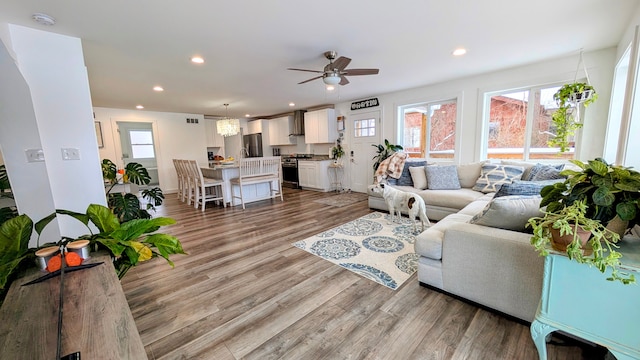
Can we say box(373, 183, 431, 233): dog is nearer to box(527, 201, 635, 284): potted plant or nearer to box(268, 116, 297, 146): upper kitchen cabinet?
box(527, 201, 635, 284): potted plant

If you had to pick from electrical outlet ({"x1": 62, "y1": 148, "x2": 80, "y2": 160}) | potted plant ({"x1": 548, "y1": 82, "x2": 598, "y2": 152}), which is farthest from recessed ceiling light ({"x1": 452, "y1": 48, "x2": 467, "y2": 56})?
electrical outlet ({"x1": 62, "y1": 148, "x2": 80, "y2": 160})

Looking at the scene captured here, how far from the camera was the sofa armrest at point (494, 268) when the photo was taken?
151 cm

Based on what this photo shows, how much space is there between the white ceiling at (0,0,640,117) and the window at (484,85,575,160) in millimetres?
613

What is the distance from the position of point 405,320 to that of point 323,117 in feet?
17.1

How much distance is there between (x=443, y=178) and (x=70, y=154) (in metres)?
4.64

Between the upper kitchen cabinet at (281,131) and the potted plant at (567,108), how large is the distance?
576cm

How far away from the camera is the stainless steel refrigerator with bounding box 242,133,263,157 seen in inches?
314

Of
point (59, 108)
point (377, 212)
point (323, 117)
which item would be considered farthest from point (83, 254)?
point (323, 117)

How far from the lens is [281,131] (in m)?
7.48

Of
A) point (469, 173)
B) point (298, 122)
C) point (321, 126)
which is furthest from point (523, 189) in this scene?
point (298, 122)

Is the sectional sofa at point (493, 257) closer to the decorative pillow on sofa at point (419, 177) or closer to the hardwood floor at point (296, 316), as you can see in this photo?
the hardwood floor at point (296, 316)

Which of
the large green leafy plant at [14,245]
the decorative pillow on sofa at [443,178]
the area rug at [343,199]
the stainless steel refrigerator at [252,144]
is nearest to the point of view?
the large green leafy plant at [14,245]

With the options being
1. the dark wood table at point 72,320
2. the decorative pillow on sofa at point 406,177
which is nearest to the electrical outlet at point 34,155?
the dark wood table at point 72,320

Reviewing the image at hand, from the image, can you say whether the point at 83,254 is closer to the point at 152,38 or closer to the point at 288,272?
the point at 288,272
